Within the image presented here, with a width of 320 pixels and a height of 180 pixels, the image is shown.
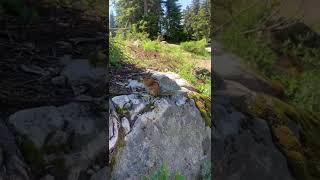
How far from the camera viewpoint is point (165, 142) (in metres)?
3.11

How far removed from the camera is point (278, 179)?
10.3ft

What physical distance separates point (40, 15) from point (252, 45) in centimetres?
130

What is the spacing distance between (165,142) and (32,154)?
0.81m

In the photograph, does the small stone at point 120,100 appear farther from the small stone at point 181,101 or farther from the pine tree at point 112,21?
the pine tree at point 112,21

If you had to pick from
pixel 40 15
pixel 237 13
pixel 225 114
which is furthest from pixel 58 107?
pixel 237 13

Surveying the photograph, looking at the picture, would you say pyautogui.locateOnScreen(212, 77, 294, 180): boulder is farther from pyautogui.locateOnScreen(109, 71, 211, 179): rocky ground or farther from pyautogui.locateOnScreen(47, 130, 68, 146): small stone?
pyautogui.locateOnScreen(47, 130, 68, 146): small stone

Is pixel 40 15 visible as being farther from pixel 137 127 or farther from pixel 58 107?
pixel 137 127

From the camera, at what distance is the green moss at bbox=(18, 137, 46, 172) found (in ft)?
9.29

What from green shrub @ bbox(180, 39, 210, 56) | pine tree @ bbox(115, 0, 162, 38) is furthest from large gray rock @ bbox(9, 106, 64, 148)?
green shrub @ bbox(180, 39, 210, 56)

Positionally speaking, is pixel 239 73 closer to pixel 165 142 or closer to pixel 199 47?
pixel 199 47

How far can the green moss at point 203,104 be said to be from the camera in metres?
3.17

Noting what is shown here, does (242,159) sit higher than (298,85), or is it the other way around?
(298,85)

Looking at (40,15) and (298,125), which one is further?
(298,125)

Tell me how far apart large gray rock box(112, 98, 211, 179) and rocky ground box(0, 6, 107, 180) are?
18cm
